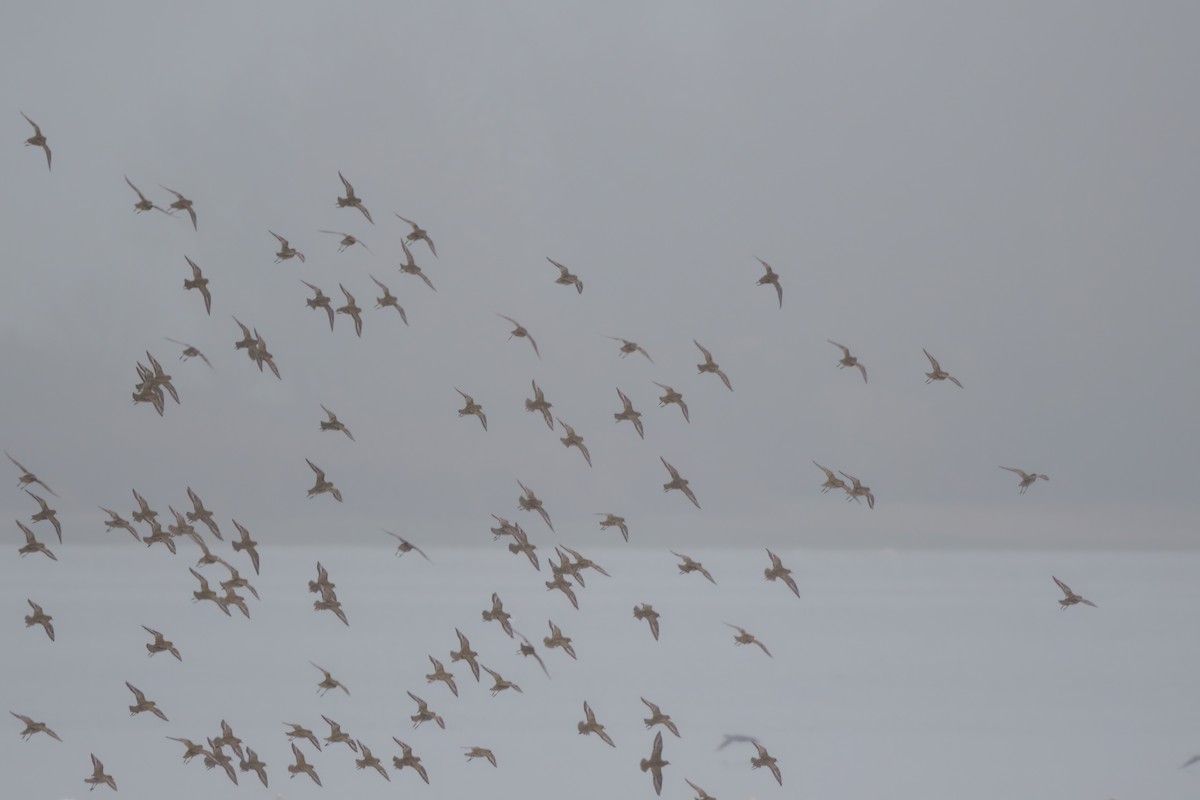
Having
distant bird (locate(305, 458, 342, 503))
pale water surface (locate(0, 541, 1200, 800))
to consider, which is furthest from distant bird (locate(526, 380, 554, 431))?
pale water surface (locate(0, 541, 1200, 800))

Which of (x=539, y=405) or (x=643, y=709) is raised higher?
(x=539, y=405)

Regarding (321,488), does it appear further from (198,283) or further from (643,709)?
(643,709)

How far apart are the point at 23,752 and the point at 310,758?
1162cm

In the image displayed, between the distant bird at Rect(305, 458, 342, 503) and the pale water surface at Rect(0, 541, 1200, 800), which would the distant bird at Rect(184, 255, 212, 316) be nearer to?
the distant bird at Rect(305, 458, 342, 503)

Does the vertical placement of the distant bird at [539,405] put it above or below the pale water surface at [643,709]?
above

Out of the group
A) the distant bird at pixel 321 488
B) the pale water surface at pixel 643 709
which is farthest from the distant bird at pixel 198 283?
the pale water surface at pixel 643 709

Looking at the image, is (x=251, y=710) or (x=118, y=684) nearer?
(x=251, y=710)

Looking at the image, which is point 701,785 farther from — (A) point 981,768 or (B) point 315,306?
(B) point 315,306

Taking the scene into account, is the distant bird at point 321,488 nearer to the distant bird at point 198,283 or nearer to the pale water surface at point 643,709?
the distant bird at point 198,283

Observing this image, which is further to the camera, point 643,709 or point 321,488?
point 643,709

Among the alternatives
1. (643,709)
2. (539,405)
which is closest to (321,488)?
(539,405)

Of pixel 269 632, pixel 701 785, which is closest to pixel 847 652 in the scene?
pixel 269 632

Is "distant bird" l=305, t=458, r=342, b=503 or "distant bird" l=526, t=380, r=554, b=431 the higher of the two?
"distant bird" l=526, t=380, r=554, b=431

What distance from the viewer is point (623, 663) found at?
124062 millimetres
